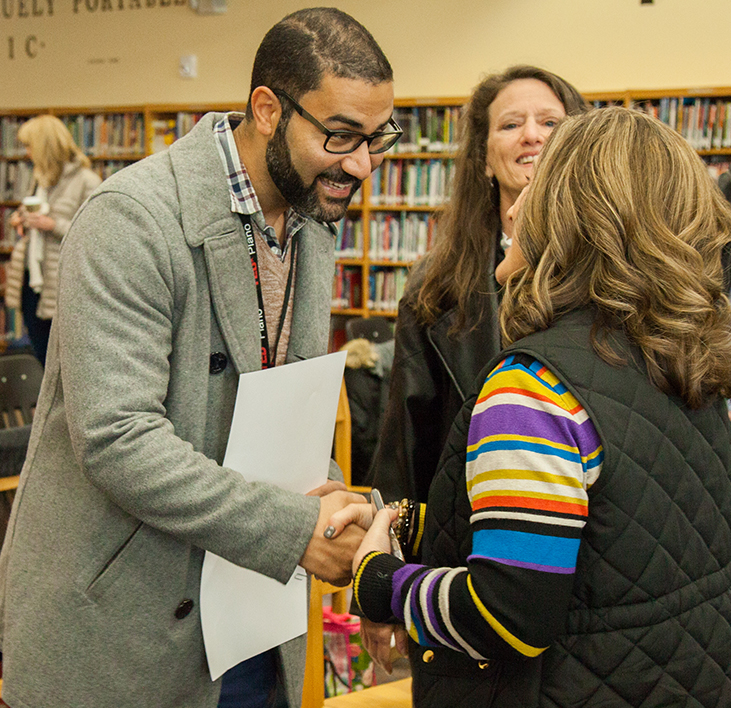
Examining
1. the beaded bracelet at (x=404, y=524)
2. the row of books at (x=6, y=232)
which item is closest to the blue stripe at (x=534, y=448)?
the beaded bracelet at (x=404, y=524)

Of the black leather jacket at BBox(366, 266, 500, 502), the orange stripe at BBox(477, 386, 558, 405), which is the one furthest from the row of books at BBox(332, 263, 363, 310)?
the orange stripe at BBox(477, 386, 558, 405)

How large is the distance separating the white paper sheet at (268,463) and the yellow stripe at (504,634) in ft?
1.29

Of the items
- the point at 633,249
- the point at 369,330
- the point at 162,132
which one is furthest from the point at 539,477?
the point at 162,132

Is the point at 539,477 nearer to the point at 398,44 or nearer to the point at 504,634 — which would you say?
the point at 504,634

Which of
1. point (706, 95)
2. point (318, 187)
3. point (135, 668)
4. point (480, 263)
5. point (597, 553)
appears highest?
point (706, 95)

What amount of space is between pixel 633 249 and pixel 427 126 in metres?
5.02

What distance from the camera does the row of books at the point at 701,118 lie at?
510 cm

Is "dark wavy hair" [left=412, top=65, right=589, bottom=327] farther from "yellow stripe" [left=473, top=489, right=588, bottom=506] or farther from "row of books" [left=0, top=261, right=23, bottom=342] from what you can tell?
"row of books" [left=0, top=261, right=23, bottom=342]

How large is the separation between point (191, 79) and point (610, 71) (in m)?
3.40

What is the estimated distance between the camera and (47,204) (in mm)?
4727

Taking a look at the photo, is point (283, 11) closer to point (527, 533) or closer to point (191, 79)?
point (191, 79)

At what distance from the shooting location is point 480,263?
5.25 ft

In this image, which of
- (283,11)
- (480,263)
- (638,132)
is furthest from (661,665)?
(283,11)

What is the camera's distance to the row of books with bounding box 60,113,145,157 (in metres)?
6.22
